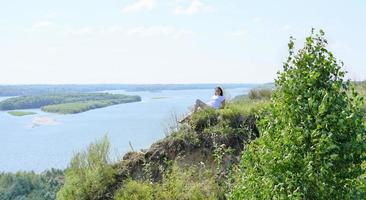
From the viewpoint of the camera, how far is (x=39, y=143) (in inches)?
2514

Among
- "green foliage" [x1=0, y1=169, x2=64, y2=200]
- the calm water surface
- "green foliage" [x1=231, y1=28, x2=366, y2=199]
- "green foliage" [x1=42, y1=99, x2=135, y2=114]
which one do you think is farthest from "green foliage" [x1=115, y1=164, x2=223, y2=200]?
"green foliage" [x1=42, y1=99, x2=135, y2=114]

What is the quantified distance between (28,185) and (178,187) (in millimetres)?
36392

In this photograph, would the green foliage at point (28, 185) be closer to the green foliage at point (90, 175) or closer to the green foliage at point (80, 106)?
the green foliage at point (90, 175)

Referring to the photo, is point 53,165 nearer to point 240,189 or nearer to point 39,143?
point 39,143

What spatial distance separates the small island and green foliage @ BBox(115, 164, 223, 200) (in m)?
90.1

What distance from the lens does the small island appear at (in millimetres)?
101688

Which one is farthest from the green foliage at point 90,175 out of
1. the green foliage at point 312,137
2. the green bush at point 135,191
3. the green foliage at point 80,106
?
the green foliage at point 80,106

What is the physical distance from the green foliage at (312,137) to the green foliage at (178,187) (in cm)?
A: 454

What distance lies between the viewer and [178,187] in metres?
9.06

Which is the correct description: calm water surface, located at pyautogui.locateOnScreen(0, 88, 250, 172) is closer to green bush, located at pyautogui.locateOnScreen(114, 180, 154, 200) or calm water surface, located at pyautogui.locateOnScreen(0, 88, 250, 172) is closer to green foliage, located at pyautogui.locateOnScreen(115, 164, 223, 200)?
green bush, located at pyautogui.locateOnScreen(114, 180, 154, 200)

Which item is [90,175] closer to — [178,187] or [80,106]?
[178,187]

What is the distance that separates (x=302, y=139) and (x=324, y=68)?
0.62 meters

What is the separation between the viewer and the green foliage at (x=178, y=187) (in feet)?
29.2

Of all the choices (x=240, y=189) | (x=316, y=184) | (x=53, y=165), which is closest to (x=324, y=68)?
(x=316, y=184)
